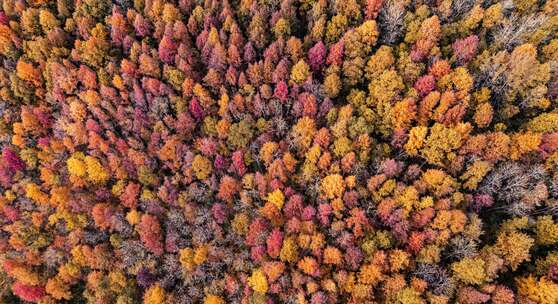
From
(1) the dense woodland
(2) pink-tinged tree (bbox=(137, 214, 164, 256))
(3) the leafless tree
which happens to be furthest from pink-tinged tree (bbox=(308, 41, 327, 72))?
(2) pink-tinged tree (bbox=(137, 214, 164, 256))

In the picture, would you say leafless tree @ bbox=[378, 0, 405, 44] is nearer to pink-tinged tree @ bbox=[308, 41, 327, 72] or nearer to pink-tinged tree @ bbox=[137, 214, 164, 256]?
pink-tinged tree @ bbox=[308, 41, 327, 72]

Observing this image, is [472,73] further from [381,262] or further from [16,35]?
[16,35]

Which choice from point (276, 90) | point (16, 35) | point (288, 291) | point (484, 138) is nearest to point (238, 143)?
point (276, 90)

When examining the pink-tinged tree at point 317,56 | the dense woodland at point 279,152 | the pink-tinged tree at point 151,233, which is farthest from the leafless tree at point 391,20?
the pink-tinged tree at point 151,233

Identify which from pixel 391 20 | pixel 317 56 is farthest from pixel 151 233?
pixel 391 20

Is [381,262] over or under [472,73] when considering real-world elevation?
under

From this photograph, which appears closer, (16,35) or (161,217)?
(161,217)

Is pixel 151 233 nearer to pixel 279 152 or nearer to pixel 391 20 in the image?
pixel 279 152

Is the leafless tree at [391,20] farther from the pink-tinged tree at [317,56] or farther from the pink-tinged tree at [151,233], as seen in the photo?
the pink-tinged tree at [151,233]
